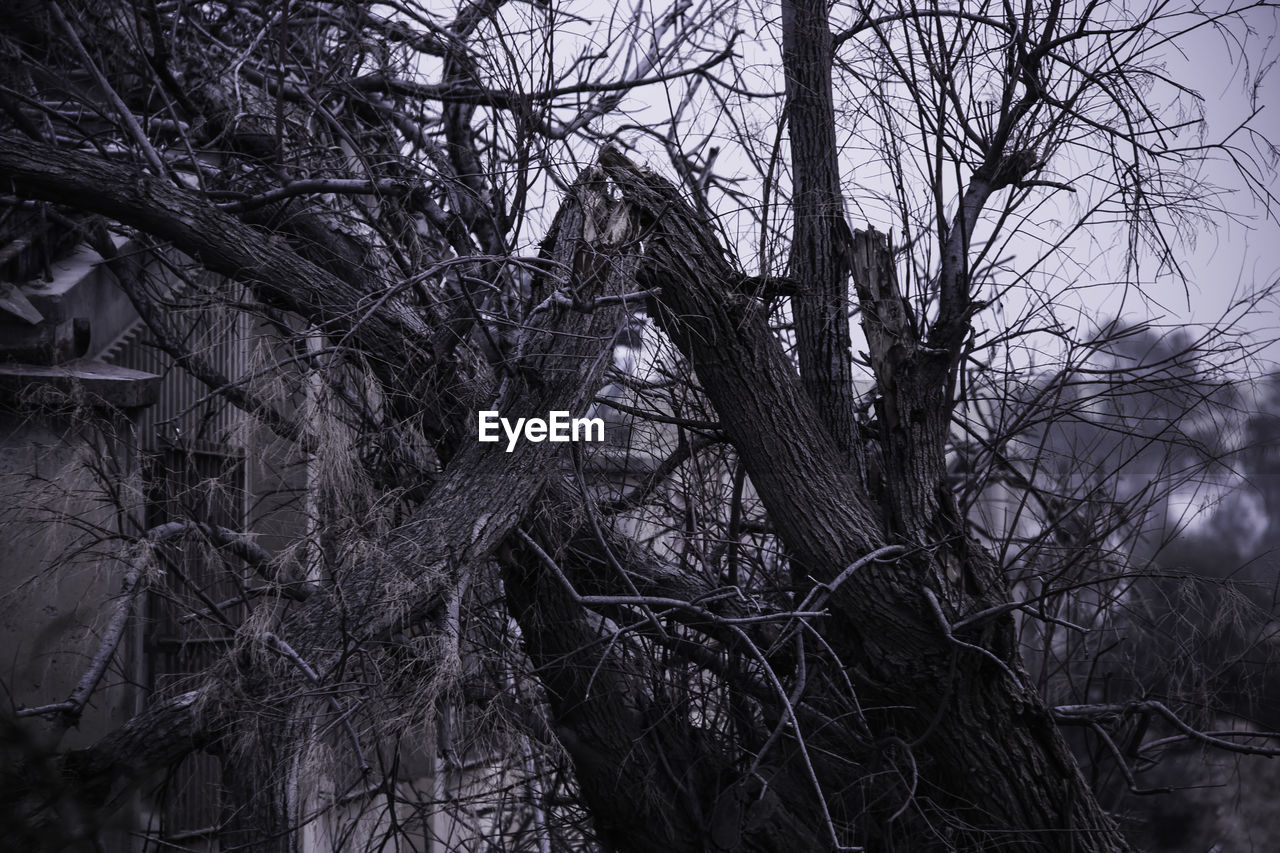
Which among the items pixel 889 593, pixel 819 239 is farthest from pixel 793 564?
pixel 819 239

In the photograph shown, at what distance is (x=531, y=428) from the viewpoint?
3.58 metres

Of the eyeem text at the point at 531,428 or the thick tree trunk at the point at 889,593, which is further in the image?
the thick tree trunk at the point at 889,593

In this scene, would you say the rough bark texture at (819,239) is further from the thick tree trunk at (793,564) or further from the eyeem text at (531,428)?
the eyeem text at (531,428)

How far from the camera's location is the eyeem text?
355cm

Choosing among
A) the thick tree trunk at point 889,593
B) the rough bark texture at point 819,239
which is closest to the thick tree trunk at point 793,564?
the thick tree trunk at point 889,593

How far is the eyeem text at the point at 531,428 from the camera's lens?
3555 millimetres

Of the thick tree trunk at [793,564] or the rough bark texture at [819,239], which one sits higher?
the rough bark texture at [819,239]

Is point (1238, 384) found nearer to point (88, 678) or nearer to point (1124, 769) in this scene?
point (1124, 769)

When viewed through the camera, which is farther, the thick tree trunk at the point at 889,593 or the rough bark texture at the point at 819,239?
the rough bark texture at the point at 819,239

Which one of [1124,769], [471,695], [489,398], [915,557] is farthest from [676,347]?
[1124,769]

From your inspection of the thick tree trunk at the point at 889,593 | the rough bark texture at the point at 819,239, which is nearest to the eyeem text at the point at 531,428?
the thick tree trunk at the point at 889,593

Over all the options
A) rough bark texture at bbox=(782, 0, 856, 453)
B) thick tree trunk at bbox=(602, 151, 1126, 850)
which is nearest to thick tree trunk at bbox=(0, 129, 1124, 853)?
thick tree trunk at bbox=(602, 151, 1126, 850)

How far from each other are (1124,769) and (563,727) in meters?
2.08

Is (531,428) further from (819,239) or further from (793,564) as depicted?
(819,239)
